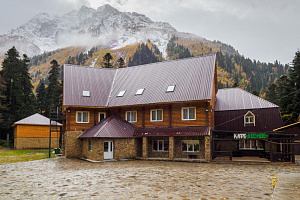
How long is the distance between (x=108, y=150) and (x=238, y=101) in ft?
52.1

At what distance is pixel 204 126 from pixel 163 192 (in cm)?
1599

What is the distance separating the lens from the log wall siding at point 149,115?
2802 cm

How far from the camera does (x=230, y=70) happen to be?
148000 millimetres

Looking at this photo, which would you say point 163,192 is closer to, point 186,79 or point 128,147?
point 128,147

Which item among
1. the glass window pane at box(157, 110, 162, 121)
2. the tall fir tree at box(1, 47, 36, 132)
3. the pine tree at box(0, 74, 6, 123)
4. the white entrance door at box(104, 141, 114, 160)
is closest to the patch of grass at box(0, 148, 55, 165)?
the white entrance door at box(104, 141, 114, 160)

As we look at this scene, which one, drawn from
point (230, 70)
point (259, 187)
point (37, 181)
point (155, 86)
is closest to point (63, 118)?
point (155, 86)

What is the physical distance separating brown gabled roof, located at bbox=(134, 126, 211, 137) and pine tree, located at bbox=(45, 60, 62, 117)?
33.8 m

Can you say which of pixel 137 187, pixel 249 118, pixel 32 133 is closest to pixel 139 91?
pixel 249 118

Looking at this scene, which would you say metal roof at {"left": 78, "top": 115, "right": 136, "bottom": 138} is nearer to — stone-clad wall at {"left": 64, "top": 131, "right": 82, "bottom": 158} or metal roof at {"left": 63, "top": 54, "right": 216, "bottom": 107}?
stone-clad wall at {"left": 64, "top": 131, "right": 82, "bottom": 158}

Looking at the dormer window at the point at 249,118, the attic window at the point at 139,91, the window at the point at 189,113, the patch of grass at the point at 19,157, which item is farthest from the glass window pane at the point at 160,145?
the patch of grass at the point at 19,157

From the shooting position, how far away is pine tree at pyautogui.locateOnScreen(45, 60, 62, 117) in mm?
59656

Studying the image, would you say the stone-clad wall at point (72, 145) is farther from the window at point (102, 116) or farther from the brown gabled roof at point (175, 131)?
the brown gabled roof at point (175, 131)

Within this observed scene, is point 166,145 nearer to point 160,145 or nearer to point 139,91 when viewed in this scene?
point 160,145

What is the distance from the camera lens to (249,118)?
105 ft
